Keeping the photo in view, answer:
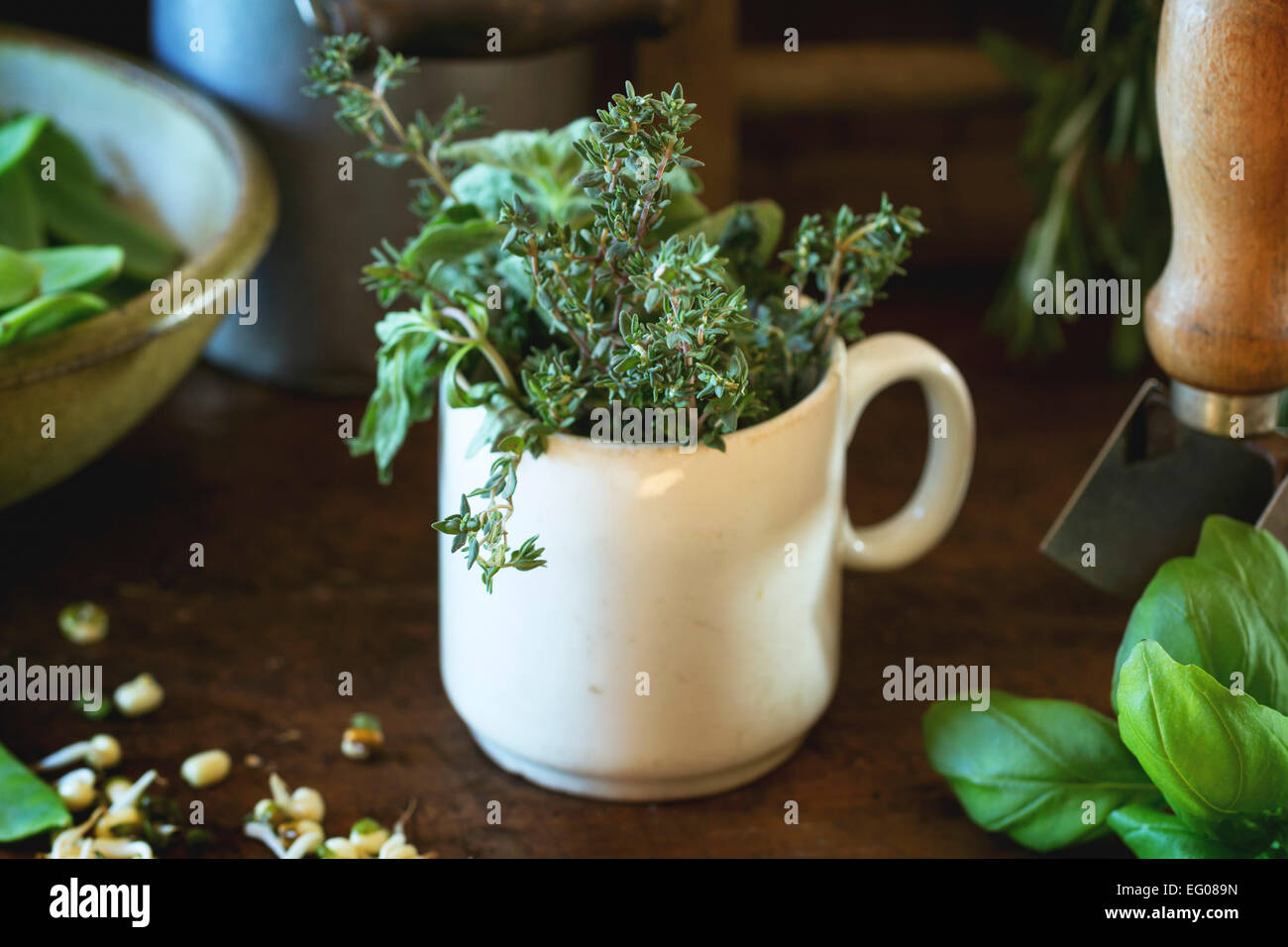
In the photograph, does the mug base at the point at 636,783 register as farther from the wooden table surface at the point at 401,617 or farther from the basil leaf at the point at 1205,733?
the basil leaf at the point at 1205,733

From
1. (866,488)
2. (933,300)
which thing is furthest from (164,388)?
(933,300)

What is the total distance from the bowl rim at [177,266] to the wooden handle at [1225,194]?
1.20 ft

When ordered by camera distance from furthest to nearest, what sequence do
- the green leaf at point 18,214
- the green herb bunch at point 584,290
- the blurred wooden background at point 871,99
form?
1. the blurred wooden background at point 871,99
2. the green leaf at point 18,214
3. the green herb bunch at point 584,290

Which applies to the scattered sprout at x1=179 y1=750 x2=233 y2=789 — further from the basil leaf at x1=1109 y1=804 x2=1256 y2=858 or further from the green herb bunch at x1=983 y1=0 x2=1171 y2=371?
the green herb bunch at x1=983 y1=0 x2=1171 y2=371

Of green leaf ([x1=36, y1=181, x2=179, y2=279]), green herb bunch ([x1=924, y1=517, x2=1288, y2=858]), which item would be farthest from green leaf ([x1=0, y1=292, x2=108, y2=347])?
green herb bunch ([x1=924, y1=517, x2=1288, y2=858])

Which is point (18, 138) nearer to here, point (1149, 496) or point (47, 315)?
point (47, 315)

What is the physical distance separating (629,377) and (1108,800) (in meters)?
0.20

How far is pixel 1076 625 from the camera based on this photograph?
64cm

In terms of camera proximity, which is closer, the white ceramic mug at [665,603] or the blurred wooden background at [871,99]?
the white ceramic mug at [665,603]

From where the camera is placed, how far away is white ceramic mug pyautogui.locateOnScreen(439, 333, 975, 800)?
19.3 inches

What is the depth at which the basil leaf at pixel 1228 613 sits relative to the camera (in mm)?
472

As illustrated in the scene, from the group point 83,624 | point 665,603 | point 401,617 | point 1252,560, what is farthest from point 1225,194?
point 83,624

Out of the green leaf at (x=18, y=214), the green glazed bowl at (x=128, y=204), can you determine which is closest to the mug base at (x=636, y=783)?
the green glazed bowl at (x=128, y=204)

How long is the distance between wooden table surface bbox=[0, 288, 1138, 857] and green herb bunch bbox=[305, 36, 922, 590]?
0.12 meters
